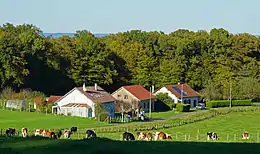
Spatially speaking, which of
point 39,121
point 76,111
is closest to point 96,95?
point 76,111

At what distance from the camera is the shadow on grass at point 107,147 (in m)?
17.7

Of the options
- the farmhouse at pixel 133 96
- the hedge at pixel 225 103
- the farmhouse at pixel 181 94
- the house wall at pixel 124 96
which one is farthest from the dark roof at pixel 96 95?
the hedge at pixel 225 103

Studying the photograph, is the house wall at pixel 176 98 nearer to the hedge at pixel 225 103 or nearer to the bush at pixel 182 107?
the hedge at pixel 225 103

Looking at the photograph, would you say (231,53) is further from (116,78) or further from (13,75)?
(13,75)

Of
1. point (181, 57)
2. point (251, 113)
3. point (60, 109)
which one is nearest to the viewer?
point (60, 109)

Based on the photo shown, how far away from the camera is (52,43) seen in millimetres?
68000

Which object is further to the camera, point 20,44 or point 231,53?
point 231,53

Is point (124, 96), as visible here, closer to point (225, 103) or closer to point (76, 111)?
point (76, 111)

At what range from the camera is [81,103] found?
50281 millimetres

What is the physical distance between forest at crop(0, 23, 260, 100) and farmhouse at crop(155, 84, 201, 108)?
3042 millimetres

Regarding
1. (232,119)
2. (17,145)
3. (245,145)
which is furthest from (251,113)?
(17,145)

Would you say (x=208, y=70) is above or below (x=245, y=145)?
above

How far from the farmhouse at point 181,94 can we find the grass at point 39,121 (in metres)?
19.5

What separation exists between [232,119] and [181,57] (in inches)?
916
